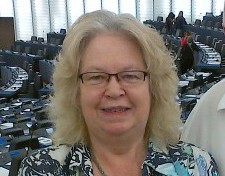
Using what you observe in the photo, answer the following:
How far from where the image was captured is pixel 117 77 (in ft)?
5.20

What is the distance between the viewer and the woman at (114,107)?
1604mm

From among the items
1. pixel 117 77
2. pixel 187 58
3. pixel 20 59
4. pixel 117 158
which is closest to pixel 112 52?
pixel 117 77

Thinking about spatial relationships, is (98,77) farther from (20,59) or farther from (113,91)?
(20,59)

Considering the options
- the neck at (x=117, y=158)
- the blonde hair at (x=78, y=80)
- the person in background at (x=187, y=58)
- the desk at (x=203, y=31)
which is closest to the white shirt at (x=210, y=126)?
the blonde hair at (x=78, y=80)

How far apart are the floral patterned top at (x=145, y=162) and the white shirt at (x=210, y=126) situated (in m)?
0.08

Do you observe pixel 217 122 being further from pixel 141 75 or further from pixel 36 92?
pixel 36 92

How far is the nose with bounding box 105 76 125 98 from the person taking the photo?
1570mm

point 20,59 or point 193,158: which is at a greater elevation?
point 193,158

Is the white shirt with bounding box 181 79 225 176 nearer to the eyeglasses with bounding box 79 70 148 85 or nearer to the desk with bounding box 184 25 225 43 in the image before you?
the eyeglasses with bounding box 79 70 148 85

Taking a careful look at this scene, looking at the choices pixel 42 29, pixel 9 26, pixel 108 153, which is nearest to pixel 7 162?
pixel 108 153

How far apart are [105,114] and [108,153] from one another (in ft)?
0.62

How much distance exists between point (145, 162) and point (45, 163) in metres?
0.35

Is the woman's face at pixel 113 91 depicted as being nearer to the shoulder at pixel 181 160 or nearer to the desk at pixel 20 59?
the shoulder at pixel 181 160

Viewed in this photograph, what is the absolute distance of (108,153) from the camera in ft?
5.65
